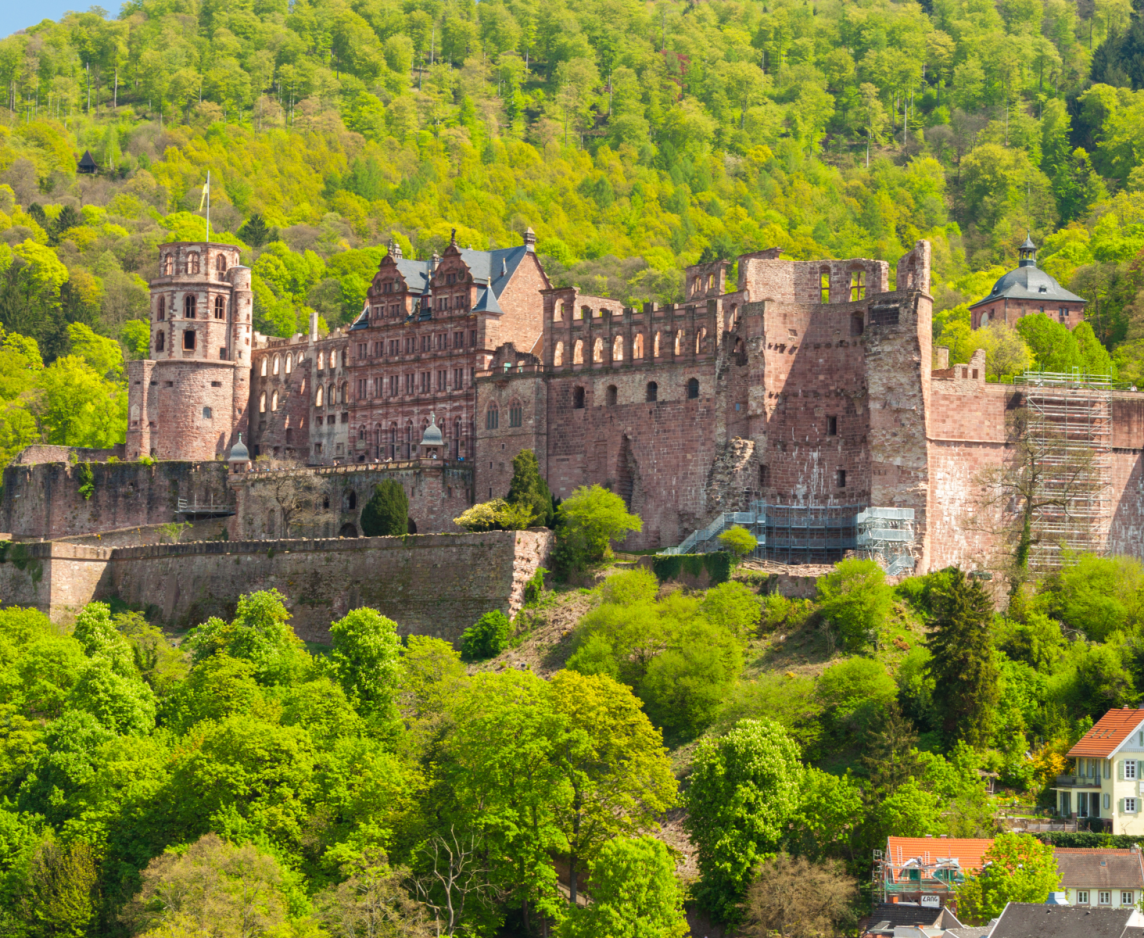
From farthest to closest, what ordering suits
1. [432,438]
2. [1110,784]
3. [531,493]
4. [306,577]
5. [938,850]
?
[432,438], [306,577], [531,493], [1110,784], [938,850]

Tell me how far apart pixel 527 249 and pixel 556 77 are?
4314 inches

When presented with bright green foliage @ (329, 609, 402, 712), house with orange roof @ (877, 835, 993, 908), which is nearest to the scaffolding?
house with orange roof @ (877, 835, 993, 908)

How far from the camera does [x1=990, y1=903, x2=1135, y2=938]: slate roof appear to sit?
51.2 m

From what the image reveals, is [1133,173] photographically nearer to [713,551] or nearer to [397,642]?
[713,551]

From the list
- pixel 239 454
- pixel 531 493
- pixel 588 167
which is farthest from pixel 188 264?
pixel 588 167

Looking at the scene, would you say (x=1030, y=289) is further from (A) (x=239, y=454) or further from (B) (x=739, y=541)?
(A) (x=239, y=454)

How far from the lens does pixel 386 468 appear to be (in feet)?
283

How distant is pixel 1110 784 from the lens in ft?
194

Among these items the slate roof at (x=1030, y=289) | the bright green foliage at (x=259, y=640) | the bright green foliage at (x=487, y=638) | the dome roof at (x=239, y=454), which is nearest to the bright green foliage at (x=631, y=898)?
the bright green foliage at (x=487, y=638)

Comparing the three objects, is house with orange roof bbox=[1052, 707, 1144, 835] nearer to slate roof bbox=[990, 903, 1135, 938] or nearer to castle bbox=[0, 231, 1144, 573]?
slate roof bbox=[990, 903, 1135, 938]

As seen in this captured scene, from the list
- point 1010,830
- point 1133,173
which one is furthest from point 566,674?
point 1133,173

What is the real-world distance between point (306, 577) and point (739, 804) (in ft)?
92.0

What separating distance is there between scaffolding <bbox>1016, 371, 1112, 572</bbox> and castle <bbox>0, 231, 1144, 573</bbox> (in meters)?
0.09

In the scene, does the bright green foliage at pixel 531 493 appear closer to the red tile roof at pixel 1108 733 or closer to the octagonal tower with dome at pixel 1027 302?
the red tile roof at pixel 1108 733
